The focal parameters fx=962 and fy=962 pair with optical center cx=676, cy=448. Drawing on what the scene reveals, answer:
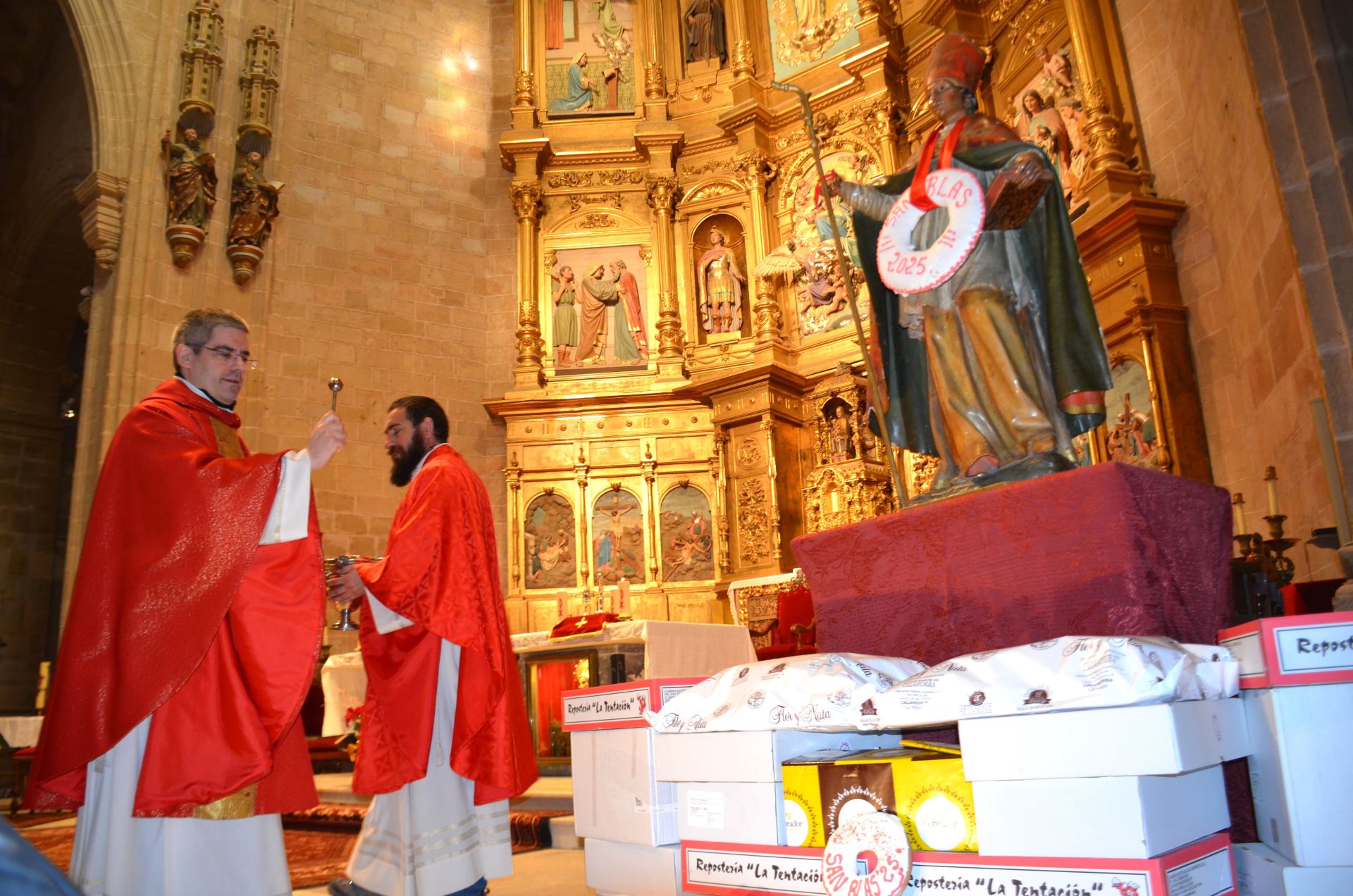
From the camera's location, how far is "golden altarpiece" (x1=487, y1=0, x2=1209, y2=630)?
32.3ft

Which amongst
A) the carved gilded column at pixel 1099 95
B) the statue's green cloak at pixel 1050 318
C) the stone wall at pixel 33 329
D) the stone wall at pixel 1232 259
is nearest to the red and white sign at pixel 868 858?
the statue's green cloak at pixel 1050 318

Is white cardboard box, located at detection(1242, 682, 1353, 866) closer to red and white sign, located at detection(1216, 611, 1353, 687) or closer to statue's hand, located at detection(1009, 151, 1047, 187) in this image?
red and white sign, located at detection(1216, 611, 1353, 687)

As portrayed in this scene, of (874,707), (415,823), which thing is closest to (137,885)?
(415,823)

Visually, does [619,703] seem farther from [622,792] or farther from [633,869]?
[633,869]

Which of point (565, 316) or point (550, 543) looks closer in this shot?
point (550, 543)

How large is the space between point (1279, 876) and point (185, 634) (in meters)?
2.81

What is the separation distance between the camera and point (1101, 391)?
3043mm

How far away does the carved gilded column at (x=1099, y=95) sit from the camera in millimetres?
7749

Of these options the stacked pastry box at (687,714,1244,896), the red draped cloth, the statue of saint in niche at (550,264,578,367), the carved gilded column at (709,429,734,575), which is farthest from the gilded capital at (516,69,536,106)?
the stacked pastry box at (687,714,1244,896)

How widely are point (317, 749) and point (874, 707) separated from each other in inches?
256

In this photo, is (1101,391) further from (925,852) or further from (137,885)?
(137,885)

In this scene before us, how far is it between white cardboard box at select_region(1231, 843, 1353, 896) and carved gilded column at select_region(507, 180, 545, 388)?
31.2 ft

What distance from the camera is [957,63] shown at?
11.2 feet

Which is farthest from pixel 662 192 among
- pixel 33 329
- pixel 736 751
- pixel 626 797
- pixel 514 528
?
pixel 736 751
